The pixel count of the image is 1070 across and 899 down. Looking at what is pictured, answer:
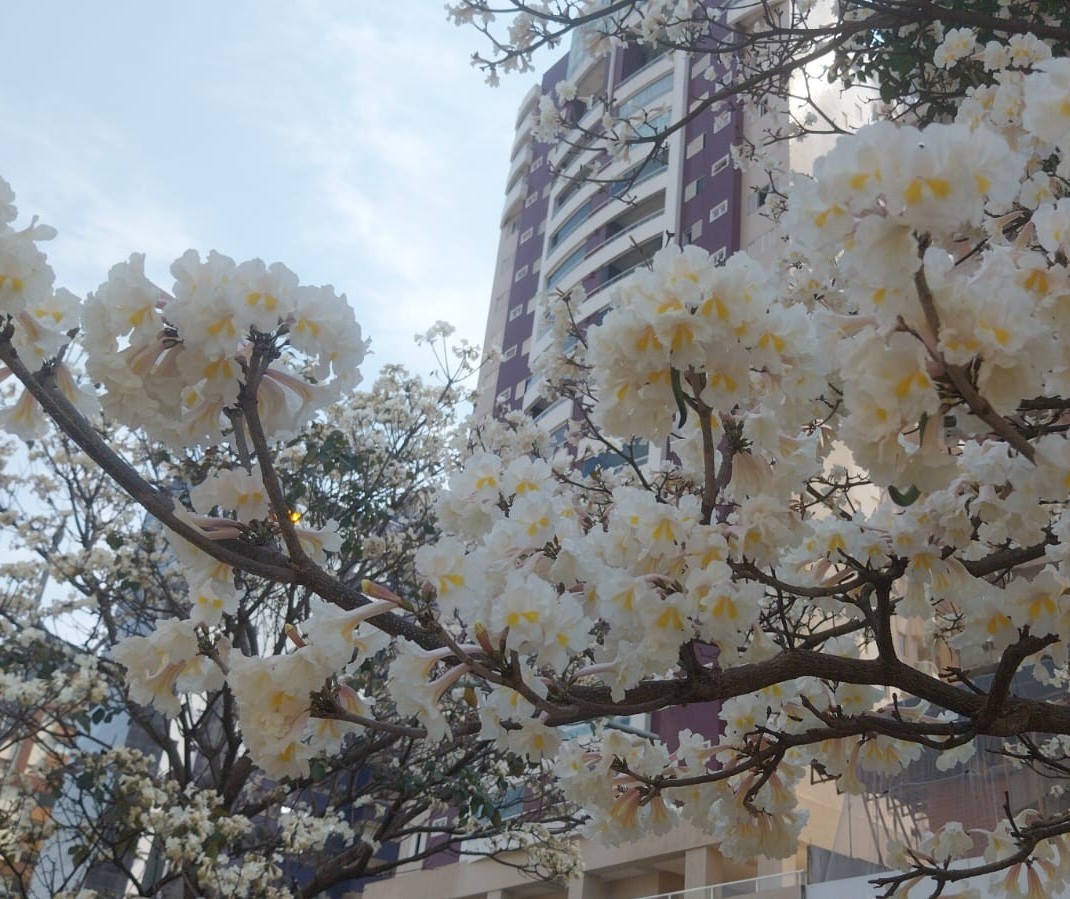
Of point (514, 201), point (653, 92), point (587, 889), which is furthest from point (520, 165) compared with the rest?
point (587, 889)

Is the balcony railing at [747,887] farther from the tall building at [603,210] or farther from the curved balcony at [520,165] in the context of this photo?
the curved balcony at [520,165]

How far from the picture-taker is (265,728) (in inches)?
82.5

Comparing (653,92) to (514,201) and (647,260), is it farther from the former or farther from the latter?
(647,260)

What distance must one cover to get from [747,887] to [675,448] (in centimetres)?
1308

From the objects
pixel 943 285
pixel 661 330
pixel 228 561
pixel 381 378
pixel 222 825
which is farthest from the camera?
pixel 381 378

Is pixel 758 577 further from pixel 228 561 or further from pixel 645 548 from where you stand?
pixel 228 561

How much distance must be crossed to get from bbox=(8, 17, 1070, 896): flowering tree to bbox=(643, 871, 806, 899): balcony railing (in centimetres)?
1140

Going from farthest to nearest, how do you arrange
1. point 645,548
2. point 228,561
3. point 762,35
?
1. point 762,35
2. point 645,548
3. point 228,561

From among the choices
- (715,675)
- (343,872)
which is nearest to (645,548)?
(715,675)

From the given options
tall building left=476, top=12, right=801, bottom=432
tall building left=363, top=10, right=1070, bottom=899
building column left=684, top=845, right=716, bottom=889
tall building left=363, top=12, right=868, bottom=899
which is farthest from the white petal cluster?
tall building left=476, top=12, right=801, bottom=432

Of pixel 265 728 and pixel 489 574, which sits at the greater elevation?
pixel 489 574

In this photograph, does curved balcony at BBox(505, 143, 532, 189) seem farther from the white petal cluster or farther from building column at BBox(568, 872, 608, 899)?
the white petal cluster

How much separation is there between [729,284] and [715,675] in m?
0.97

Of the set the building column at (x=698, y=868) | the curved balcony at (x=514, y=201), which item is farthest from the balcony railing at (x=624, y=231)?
the building column at (x=698, y=868)
